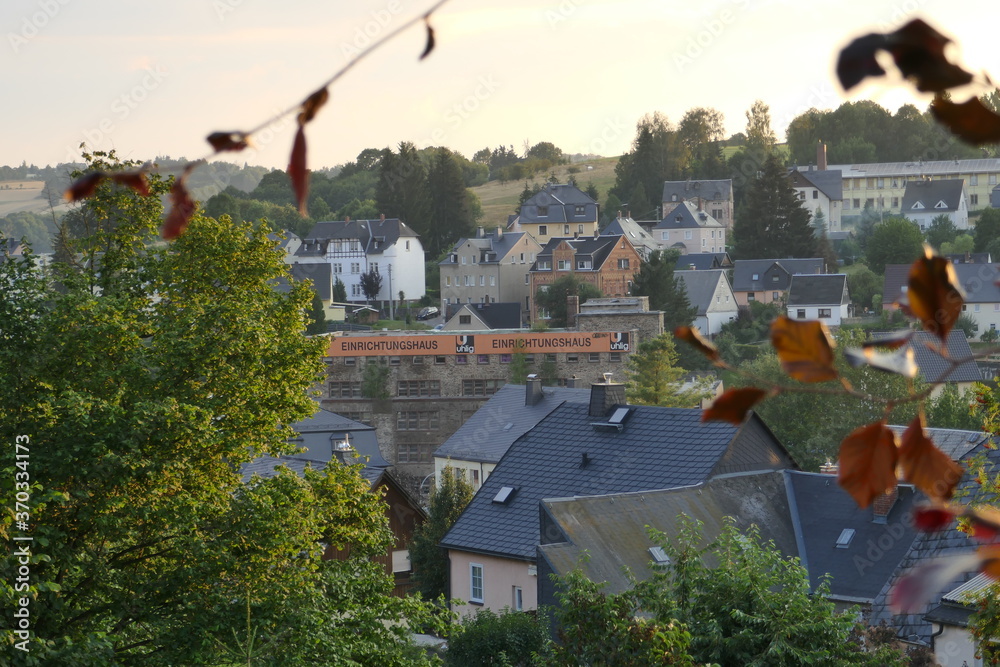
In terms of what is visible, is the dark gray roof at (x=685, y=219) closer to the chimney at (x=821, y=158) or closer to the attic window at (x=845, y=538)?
the chimney at (x=821, y=158)

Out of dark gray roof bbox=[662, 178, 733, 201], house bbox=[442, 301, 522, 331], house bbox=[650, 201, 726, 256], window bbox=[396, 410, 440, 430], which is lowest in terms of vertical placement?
window bbox=[396, 410, 440, 430]

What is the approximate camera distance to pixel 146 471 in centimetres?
1136

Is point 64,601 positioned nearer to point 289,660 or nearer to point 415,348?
point 289,660

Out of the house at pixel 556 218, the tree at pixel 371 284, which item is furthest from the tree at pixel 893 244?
the tree at pixel 371 284

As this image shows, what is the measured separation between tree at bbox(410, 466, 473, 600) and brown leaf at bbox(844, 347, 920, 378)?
24.0 metres

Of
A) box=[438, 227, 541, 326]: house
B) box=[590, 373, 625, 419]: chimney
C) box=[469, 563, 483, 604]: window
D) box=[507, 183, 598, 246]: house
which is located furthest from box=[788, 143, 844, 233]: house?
box=[469, 563, 483, 604]: window

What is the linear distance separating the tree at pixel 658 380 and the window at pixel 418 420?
10101mm

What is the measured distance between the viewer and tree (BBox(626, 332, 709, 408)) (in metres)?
45.4

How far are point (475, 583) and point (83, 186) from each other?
889 inches

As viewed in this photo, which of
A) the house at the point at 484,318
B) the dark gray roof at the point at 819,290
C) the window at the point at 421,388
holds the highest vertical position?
the dark gray roof at the point at 819,290

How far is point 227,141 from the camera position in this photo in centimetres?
137

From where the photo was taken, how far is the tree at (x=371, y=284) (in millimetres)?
79750

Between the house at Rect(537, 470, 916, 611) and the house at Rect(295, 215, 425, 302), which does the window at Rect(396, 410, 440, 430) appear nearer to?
the house at Rect(295, 215, 425, 302)

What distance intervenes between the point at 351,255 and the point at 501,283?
38.5 ft
